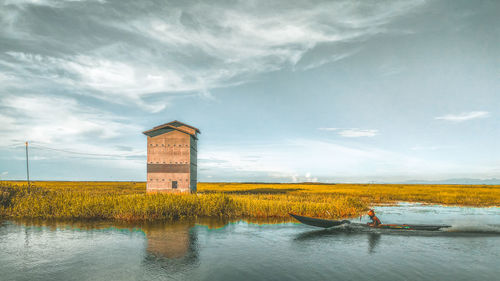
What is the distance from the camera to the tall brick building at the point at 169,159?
119ft

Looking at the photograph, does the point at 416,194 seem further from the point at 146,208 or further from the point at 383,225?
the point at 146,208

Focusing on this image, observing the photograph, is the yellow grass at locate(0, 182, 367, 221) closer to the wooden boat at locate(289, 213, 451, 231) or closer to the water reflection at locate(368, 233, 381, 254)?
the wooden boat at locate(289, 213, 451, 231)

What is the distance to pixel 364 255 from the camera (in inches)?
586

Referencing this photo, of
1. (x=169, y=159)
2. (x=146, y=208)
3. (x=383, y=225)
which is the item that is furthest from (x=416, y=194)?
(x=146, y=208)

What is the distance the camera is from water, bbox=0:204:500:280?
1225 cm

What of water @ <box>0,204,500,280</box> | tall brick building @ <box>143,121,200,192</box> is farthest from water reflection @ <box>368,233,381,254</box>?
tall brick building @ <box>143,121,200,192</box>

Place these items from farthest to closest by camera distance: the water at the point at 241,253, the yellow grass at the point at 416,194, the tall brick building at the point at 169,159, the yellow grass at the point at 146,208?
the yellow grass at the point at 416,194, the tall brick building at the point at 169,159, the yellow grass at the point at 146,208, the water at the point at 241,253

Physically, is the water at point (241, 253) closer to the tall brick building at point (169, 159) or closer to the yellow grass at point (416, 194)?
the tall brick building at point (169, 159)

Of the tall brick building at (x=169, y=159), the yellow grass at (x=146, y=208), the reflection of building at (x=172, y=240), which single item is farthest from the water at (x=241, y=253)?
the tall brick building at (x=169, y=159)

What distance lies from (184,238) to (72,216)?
466 inches

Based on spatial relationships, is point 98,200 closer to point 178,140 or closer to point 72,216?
point 72,216

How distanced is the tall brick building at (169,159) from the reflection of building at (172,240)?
14386 millimetres

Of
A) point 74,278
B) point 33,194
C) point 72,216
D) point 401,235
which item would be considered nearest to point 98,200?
point 72,216

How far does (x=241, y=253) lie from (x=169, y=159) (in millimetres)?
23476
